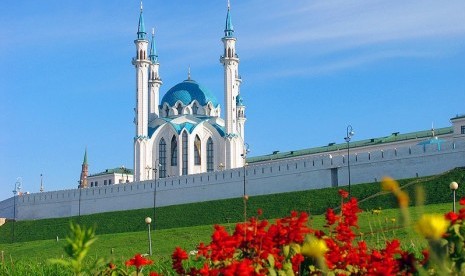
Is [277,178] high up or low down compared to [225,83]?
down

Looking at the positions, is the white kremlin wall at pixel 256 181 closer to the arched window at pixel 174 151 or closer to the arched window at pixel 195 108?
the arched window at pixel 174 151

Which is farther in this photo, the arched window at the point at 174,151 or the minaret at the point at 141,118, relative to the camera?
the arched window at the point at 174,151

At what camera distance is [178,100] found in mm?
55938

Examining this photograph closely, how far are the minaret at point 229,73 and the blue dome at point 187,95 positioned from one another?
6794mm

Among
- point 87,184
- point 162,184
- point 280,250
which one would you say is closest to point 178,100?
point 162,184

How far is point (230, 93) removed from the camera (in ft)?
155

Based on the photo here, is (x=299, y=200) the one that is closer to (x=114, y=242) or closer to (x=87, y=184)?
(x=114, y=242)

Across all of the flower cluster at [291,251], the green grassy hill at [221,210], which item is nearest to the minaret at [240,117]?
the green grassy hill at [221,210]

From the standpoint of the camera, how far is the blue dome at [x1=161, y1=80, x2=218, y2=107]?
56062 millimetres

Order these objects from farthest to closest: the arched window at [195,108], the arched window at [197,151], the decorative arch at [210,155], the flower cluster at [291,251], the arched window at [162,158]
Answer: the arched window at [195,108], the arched window at [162,158], the arched window at [197,151], the decorative arch at [210,155], the flower cluster at [291,251]

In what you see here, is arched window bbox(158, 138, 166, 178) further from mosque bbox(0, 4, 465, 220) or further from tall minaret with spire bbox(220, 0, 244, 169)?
tall minaret with spire bbox(220, 0, 244, 169)

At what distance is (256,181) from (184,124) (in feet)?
50.3

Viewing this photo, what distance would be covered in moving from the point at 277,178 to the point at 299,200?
477cm

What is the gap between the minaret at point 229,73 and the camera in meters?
47.5
